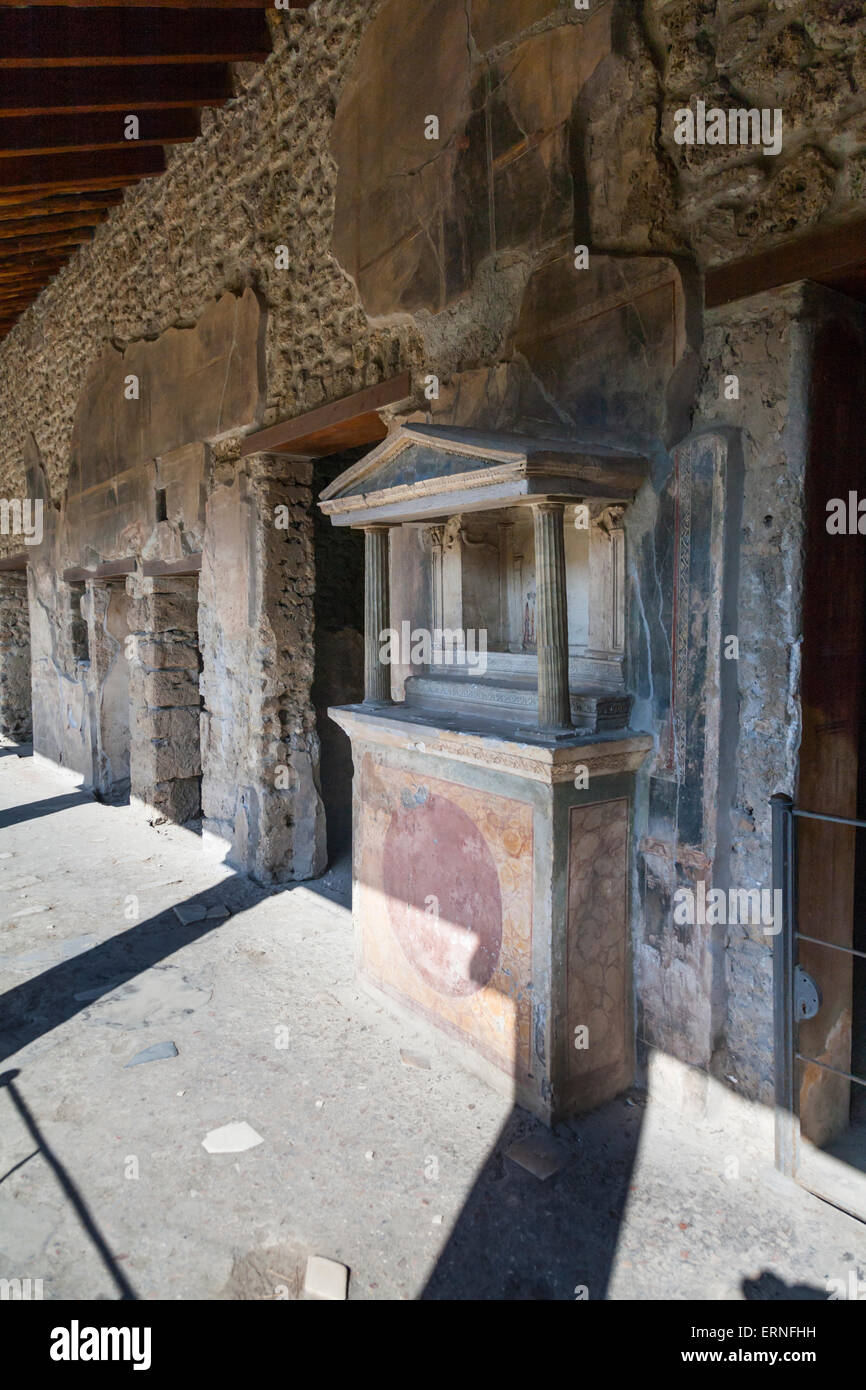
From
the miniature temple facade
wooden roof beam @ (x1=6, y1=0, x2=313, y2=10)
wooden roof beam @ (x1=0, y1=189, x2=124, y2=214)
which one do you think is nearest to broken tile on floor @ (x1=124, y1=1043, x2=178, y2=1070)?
the miniature temple facade

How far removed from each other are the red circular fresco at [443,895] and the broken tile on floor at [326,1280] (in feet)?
3.63

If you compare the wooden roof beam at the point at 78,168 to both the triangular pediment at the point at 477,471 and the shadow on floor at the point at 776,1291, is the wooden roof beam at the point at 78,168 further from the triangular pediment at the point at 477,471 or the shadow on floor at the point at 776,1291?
the shadow on floor at the point at 776,1291

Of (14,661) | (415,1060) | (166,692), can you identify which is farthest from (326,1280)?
(14,661)

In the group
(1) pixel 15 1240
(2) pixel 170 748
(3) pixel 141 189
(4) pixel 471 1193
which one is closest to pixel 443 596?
(4) pixel 471 1193

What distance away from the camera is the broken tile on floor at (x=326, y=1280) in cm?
215

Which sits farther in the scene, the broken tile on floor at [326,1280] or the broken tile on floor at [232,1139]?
the broken tile on floor at [232,1139]

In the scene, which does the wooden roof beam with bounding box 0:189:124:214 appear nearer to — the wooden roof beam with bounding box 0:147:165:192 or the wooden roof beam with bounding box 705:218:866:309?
the wooden roof beam with bounding box 0:147:165:192

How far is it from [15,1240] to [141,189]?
7.23 meters

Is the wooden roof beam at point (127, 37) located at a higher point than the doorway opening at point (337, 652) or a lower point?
higher

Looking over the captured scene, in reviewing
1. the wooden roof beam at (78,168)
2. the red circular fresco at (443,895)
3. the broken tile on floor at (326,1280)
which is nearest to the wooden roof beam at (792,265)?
the red circular fresco at (443,895)

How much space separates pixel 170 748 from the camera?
7.14 metres

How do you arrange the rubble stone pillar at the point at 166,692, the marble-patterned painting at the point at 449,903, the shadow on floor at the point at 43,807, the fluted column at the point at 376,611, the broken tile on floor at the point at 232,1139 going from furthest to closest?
the shadow on floor at the point at 43,807 < the rubble stone pillar at the point at 166,692 < the fluted column at the point at 376,611 < the marble-patterned painting at the point at 449,903 < the broken tile on floor at the point at 232,1139

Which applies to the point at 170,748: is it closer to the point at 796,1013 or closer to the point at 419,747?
the point at 419,747

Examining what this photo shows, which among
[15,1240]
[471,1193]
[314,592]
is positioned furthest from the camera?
[314,592]
